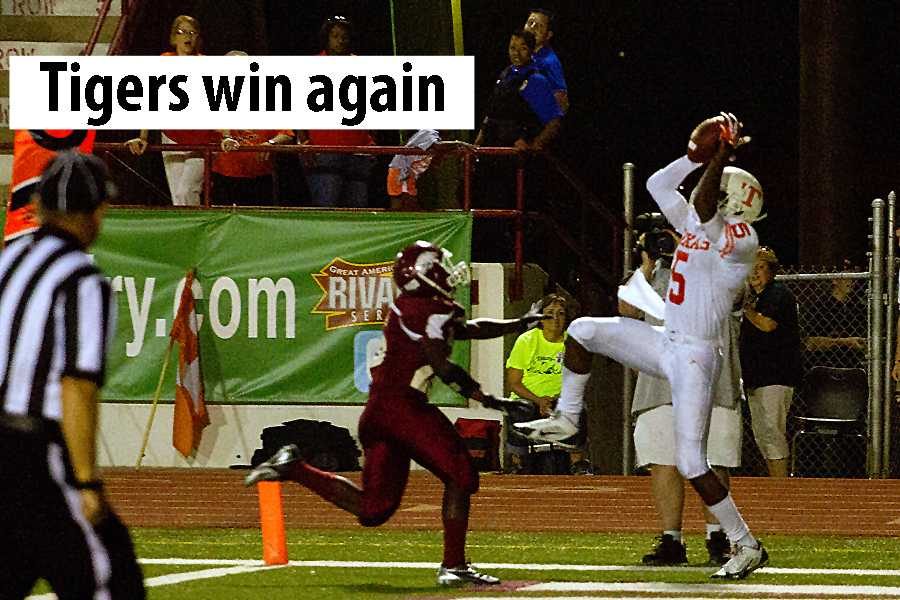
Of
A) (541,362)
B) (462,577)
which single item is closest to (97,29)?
(541,362)

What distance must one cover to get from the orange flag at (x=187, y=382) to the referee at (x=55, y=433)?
1128cm

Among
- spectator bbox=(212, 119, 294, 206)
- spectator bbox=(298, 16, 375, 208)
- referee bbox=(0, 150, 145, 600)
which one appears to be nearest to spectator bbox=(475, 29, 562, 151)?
spectator bbox=(298, 16, 375, 208)

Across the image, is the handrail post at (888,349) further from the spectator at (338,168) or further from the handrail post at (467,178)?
the spectator at (338,168)

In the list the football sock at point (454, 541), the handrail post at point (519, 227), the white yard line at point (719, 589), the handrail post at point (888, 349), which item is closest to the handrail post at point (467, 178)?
the handrail post at point (519, 227)

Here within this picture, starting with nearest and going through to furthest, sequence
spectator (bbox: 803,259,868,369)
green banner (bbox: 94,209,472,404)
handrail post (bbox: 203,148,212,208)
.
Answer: handrail post (bbox: 203,148,212,208) → green banner (bbox: 94,209,472,404) → spectator (bbox: 803,259,868,369)

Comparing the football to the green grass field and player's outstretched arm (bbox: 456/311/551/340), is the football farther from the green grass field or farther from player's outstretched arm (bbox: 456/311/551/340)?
the green grass field

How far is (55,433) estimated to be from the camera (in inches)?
222

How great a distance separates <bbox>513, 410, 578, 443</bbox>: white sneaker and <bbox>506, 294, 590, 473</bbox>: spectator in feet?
21.3

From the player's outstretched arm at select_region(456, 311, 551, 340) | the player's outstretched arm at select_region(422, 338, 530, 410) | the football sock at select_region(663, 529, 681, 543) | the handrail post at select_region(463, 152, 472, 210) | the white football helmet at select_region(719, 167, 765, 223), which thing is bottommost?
the football sock at select_region(663, 529, 681, 543)

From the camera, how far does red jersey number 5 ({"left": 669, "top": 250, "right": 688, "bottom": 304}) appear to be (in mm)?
9789

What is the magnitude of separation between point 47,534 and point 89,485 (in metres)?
0.17

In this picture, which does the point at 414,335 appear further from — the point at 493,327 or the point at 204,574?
the point at 204,574

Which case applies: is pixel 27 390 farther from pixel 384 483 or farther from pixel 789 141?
pixel 789 141

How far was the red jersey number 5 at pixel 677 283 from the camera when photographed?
32.1ft
